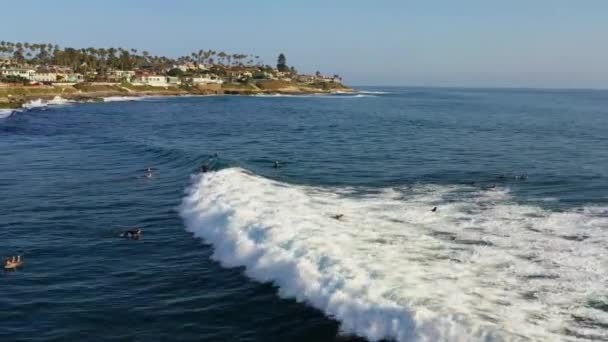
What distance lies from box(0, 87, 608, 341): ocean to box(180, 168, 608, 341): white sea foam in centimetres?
7

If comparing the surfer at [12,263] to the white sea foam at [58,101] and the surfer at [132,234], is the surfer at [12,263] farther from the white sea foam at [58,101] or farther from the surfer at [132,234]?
the white sea foam at [58,101]

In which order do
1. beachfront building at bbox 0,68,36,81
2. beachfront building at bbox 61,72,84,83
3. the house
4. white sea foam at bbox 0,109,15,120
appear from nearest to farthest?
white sea foam at bbox 0,109,15,120 → beachfront building at bbox 0,68,36,81 → the house → beachfront building at bbox 61,72,84,83

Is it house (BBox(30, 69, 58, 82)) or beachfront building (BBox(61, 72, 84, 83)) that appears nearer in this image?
house (BBox(30, 69, 58, 82))

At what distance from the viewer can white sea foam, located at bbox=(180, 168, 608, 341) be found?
562 inches

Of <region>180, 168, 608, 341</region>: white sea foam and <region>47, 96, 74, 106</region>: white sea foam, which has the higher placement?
<region>47, 96, 74, 106</region>: white sea foam

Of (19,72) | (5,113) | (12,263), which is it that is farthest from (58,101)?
(12,263)

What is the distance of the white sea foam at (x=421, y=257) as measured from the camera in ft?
46.8

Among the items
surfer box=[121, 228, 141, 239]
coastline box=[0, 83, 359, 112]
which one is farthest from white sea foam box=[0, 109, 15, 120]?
surfer box=[121, 228, 141, 239]

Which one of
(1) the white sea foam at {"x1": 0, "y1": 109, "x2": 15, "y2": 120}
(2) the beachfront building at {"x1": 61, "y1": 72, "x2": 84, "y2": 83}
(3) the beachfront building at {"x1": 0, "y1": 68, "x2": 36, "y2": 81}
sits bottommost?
(1) the white sea foam at {"x1": 0, "y1": 109, "x2": 15, "y2": 120}

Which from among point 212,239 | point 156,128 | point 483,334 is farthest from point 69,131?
point 483,334

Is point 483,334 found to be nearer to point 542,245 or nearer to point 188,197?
point 542,245

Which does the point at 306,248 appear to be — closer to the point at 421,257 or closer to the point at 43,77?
the point at 421,257

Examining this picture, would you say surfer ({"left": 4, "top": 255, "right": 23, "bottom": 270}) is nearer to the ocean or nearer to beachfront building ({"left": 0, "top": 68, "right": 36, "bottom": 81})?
the ocean

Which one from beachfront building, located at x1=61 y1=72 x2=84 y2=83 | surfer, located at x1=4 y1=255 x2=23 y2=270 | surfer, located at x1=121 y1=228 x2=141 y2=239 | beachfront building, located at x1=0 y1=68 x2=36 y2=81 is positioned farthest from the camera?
beachfront building, located at x1=61 y1=72 x2=84 y2=83
